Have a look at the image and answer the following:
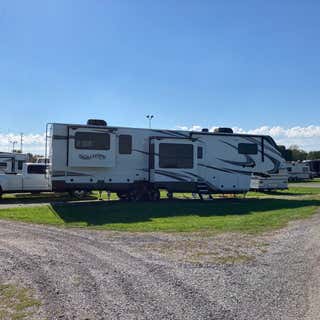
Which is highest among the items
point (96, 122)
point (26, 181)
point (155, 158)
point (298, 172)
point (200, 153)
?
point (96, 122)

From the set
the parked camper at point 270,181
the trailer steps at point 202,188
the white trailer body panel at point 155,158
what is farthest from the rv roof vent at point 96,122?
the parked camper at point 270,181

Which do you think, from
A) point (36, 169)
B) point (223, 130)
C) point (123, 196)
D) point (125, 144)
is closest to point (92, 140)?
point (125, 144)

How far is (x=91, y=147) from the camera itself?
18672mm

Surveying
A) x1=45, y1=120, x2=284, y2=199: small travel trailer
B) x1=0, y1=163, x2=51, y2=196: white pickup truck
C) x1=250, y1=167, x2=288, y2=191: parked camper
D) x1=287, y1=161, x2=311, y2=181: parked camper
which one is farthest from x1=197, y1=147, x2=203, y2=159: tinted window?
x1=287, y1=161, x2=311, y2=181: parked camper

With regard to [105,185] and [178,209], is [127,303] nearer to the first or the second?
[178,209]

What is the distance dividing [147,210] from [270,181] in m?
12.0

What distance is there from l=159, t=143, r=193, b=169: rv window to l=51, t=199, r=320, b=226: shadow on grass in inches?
69.8

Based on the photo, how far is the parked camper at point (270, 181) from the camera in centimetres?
2607

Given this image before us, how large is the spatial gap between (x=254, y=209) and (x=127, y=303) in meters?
13.0

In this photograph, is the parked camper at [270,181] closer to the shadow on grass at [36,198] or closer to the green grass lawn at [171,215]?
the green grass lawn at [171,215]

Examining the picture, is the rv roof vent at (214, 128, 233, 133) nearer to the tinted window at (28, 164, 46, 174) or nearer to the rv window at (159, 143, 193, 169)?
the rv window at (159, 143, 193, 169)

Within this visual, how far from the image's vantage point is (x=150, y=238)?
10.9 meters

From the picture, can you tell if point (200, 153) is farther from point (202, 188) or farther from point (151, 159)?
point (151, 159)

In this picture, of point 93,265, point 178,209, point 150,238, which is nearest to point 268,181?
point 178,209
